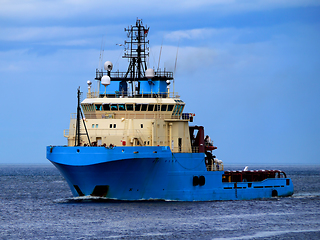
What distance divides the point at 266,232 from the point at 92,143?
1395 centimetres

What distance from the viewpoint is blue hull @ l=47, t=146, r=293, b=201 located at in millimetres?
37344

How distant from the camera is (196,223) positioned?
3369 centimetres

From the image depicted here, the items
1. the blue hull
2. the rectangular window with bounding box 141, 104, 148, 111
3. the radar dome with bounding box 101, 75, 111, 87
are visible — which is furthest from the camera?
the radar dome with bounding box 101, 75, 111, 87

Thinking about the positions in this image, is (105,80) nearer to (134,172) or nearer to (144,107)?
(144,107)

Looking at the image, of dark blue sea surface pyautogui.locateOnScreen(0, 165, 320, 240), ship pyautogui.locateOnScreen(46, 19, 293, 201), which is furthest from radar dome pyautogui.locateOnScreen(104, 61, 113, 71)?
dark blue sea surface pyautogui.locateOnScreen(0, 165, 320, 240)

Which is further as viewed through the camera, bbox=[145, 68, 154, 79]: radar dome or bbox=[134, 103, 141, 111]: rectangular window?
bbox=[145, 68, 154, 79]: radar dome

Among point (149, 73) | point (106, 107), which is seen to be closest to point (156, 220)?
point (106, 107)

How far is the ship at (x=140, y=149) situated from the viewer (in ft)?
124

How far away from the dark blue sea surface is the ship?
48.1 inches

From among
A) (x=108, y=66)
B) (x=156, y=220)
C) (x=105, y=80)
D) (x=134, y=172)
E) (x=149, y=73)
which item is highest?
(x=108, y=66)

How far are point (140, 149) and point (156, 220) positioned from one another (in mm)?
5661

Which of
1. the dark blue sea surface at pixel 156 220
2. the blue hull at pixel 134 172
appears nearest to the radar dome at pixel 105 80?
the blue hull at pixel 134 172

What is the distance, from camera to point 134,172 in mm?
38375

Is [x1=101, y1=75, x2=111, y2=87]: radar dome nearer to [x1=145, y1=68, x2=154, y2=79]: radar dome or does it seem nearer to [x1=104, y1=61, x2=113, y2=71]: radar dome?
[x1=104, y1=61, x2=113, y2=71]: radar dome
